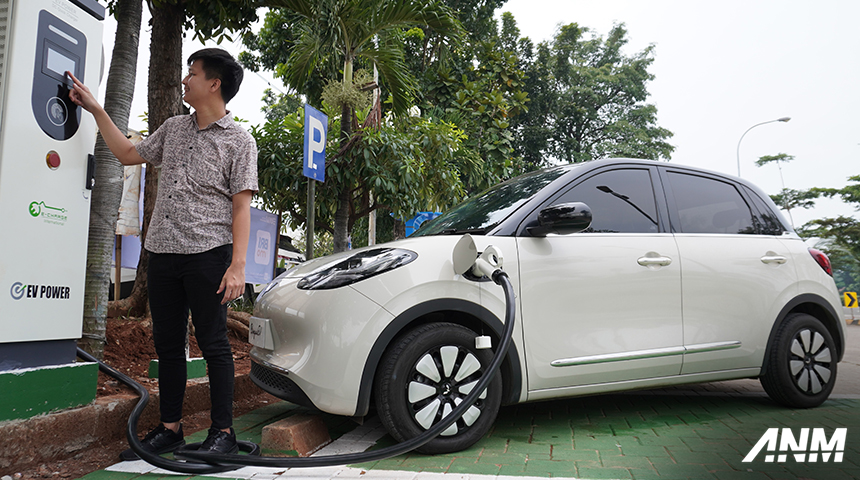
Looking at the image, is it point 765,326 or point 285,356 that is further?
point 765,326

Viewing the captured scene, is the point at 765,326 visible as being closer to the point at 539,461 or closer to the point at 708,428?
the point at 708,428

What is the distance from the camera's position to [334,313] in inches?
106

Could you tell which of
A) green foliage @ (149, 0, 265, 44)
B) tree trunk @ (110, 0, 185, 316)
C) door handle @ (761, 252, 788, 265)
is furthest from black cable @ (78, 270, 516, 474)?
green foliage @ (149, 0, 265, 44)

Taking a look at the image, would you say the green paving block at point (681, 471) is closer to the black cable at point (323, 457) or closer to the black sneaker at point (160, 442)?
the black cable at point (323, 457)

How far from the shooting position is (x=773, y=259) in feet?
13.0

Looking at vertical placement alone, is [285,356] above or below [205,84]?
below

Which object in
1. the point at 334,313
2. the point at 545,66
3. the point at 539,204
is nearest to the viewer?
the point at 334,313

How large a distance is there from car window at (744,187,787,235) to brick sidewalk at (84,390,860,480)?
1.25m

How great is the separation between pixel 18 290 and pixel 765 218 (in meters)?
4.56

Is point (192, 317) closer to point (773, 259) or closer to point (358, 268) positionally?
point (358, 268)

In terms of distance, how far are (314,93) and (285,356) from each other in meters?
11.0

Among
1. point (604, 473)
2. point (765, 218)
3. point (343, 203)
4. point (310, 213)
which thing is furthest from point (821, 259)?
point (343, 203)

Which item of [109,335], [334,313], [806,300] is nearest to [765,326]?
[806,300]

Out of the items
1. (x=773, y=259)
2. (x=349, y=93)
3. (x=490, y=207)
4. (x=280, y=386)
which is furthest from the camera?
(x=349, y=93)
